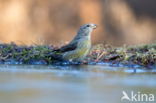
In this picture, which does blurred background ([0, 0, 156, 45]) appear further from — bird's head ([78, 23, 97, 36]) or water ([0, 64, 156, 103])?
water ([0, 64, 156, 103])

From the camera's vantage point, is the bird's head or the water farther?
the bird's head

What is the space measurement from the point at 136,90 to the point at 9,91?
97 cm

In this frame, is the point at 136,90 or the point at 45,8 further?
the point at 45,8

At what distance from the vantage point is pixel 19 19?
1066 cm

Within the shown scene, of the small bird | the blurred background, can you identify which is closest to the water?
the small bird

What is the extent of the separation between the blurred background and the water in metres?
4.70

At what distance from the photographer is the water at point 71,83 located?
3458 millimetres

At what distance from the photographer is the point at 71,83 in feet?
13.4

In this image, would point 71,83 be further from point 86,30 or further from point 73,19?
point 73,19

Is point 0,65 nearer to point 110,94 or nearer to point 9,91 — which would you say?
point 9,91

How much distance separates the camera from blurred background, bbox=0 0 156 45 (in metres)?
10.1

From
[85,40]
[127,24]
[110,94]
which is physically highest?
[127,24]

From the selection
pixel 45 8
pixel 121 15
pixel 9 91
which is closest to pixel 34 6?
pixel 45 8

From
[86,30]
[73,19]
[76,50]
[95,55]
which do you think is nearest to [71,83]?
[76,50]
